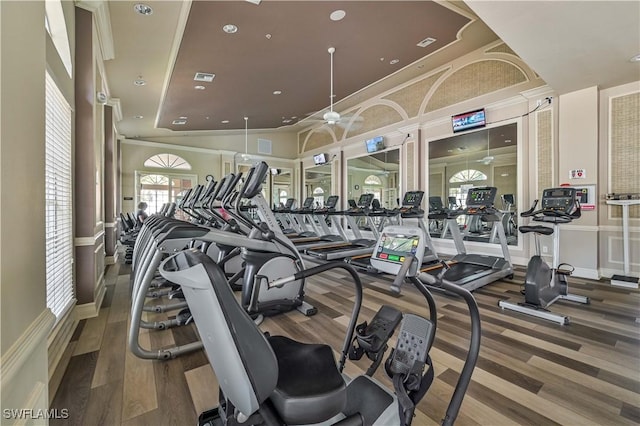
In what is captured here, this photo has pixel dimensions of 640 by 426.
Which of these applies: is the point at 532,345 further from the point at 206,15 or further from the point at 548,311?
the point at 206,15

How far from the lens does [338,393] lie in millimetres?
1070

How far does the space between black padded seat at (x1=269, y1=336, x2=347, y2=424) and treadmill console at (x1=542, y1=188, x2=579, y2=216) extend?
362 cm

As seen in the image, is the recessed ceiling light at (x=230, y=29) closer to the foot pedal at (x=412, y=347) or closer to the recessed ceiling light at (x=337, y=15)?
the recessed ceiling light at (x=337, y=15)

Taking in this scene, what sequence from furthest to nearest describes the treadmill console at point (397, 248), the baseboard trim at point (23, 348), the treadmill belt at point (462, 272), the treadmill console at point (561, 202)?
1. the treadmill belt at point (462, 272)
2. the treadmill console at point (561, 202)
3. the treadmill console at point (397, 248)
4. the baseboard trim at point (23, 348)

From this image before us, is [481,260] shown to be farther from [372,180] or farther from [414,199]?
[372,180]

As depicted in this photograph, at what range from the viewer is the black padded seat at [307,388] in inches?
39.8

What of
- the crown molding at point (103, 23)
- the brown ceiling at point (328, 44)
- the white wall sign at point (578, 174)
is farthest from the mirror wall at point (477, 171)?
the crown molding at point (103, 23)

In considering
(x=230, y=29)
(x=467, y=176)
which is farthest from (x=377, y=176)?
(x=230, y=29)

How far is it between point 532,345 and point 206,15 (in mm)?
5273

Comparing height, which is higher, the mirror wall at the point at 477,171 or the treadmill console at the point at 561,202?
the mirror wall at the point at 477,171

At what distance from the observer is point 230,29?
13.9 ft

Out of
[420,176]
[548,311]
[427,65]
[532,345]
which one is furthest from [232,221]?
[427,65]

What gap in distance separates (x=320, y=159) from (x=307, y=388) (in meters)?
9.48

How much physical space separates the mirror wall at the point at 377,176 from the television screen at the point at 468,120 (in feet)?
5.46
